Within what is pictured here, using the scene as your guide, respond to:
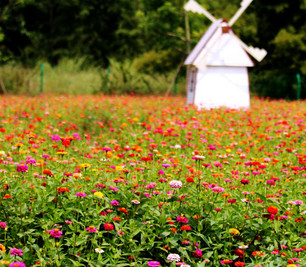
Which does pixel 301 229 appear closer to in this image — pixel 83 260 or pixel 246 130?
pixel 83 260

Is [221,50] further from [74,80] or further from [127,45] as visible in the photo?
[127,45]

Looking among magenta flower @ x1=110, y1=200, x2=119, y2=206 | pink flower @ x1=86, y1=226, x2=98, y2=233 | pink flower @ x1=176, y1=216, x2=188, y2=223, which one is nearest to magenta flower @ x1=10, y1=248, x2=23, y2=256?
pink flower @ x1=86, y1=226, x2=98, y2=233

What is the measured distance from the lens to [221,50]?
15.3 meters

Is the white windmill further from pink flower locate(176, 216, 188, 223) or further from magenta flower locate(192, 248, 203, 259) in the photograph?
magenta flower locate(192, 248, 203, 259)

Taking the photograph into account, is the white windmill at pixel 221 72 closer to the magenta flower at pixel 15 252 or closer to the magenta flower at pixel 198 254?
the magenta flower at pixel 198 254

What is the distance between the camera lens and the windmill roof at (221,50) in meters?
15.1

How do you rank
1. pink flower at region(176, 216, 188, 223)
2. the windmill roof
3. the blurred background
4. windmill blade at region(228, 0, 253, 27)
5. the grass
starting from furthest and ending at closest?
the blurred background
the grass
windmill blade at region(228, 0, 253, 27)
the windmill roof
pink flower at region(176, 216, 188, 223)

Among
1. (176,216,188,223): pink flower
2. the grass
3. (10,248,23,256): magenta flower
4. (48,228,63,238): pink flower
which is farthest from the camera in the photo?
the grass

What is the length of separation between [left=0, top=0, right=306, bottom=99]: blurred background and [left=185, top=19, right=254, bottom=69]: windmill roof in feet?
21.0

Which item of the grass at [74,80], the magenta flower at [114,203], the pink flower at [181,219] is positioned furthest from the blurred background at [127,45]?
the pink flower at [181,219]

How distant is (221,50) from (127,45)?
74.8 ft

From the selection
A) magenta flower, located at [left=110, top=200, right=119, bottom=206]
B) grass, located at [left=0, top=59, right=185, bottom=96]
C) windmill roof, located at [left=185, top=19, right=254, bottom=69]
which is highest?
windmill roof, located at [left=185, top=19, right=254, bottom=69]

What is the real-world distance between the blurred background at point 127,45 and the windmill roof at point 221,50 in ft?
21.0

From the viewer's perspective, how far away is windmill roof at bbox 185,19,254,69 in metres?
15.1
